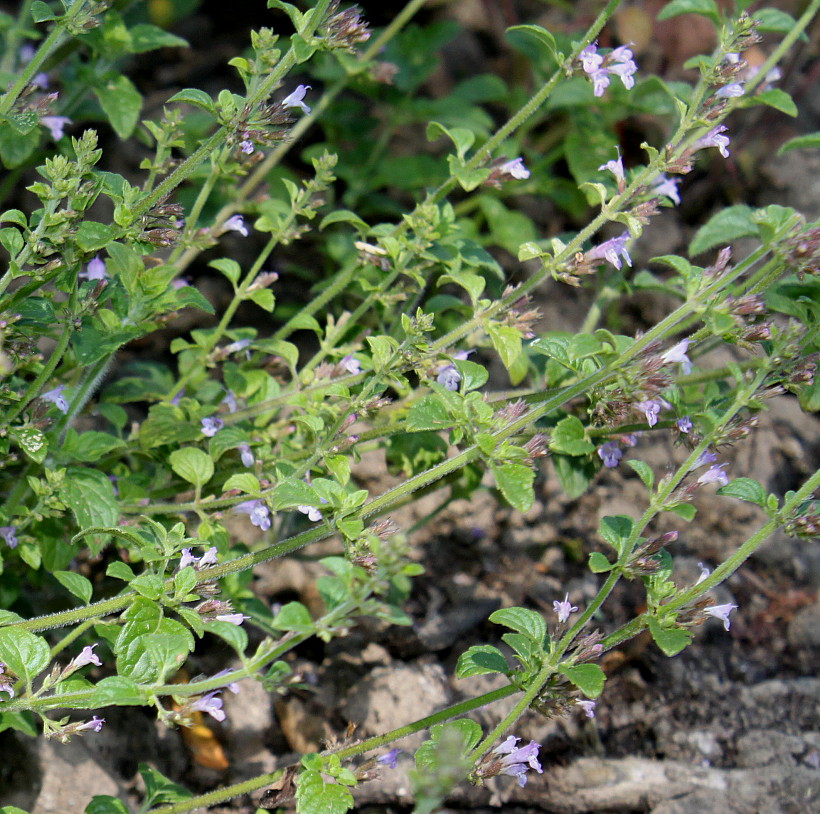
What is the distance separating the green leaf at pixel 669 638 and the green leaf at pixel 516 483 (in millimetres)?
497

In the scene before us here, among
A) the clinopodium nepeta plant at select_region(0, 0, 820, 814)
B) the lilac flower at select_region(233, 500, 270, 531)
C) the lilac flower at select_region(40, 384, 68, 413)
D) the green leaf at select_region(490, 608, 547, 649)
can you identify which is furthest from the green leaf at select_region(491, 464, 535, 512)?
the lilac flower at select_region(40, 384, 68, 413)

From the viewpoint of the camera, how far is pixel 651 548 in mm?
2617

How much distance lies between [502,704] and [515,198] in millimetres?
3209

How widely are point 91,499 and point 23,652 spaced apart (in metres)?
0.56

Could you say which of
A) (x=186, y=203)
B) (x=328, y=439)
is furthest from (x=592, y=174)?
(x=328, y=439)

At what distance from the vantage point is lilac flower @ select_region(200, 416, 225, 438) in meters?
3.03

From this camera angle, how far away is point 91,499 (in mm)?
2762

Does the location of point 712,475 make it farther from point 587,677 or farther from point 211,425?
point 211,425

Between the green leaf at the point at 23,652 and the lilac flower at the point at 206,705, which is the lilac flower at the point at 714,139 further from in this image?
the green leaf at the point at 23,652

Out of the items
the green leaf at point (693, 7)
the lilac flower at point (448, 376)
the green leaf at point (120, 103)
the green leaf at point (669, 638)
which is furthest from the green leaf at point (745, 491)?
the green leaf at point (120, 103)

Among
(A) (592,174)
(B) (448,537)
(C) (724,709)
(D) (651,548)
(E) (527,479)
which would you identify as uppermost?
(A) (592,174)

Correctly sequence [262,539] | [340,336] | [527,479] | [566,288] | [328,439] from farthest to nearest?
[566,288], [262,539], [340,336], [328,439], [527,479]

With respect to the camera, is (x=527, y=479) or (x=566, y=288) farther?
(x=566, y=288)

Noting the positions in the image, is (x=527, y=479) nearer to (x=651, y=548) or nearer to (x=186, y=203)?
(x=651, y=548)
